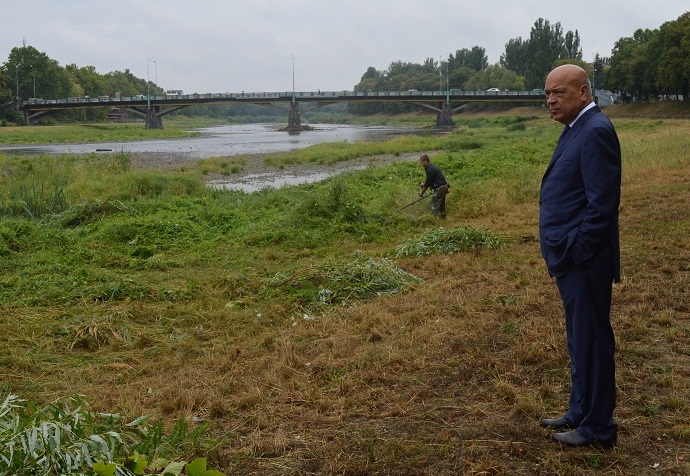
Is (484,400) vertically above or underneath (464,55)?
underneath

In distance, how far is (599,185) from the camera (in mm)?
3658

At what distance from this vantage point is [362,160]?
3738 cm

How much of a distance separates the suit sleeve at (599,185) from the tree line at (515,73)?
177ft

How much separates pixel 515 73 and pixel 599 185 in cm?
11617

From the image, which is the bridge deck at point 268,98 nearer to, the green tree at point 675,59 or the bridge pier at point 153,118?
the bridge pier at point 153,118

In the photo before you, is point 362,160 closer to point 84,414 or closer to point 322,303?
point 322,303

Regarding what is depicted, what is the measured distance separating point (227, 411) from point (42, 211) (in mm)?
13514

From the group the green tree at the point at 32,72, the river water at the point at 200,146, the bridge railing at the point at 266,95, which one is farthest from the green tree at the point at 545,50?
the green tree at the point at 32,72

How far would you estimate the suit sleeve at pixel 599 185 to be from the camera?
12.0 feet

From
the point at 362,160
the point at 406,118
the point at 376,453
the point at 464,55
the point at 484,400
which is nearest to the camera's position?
the point at 376,453

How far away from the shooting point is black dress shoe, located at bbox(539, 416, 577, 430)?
416cm

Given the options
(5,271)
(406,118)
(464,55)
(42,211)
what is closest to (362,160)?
(42,211)

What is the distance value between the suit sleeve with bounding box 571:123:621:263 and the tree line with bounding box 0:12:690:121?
54.0m

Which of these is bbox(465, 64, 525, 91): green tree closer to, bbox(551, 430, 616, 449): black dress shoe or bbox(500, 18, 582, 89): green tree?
bbox(500, 18, 582, 89): green tree
